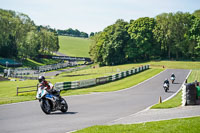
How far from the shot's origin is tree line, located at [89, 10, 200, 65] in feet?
279

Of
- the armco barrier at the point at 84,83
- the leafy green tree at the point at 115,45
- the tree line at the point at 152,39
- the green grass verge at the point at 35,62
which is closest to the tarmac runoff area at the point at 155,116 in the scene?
the armco barrier at the point at 84,83

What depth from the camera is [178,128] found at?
31.2 ft

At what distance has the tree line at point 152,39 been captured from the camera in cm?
8500

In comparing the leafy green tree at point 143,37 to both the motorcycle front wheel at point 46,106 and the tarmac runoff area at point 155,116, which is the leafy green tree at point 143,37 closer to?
the tarmac runoff area at point 155,116

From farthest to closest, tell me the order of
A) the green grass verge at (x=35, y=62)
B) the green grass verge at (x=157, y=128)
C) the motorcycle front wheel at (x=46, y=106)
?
1. the green grass verge at (x=35, y=62)
2. the motorcycle front wheel at (x=46, y=106)
3. the green grass verge at (x=157, y=128)

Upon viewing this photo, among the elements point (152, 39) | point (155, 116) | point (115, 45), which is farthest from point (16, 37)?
point (155, 116)

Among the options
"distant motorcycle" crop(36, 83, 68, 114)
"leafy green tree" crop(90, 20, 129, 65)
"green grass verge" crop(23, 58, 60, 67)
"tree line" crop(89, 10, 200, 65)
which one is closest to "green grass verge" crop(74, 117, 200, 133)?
"distant motorcycle" crop(36, 83, 68, 114)

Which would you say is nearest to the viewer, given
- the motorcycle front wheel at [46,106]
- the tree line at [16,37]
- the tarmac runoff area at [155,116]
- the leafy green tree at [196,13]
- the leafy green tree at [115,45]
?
the tarmac runoff area at [155,116]

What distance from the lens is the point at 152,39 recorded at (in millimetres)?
87688

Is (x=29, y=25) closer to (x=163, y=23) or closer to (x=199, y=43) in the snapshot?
(x=163, y=23)

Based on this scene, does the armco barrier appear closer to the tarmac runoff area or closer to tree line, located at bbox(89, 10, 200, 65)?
the tarmac runoff area

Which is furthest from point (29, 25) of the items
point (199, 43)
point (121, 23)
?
point (199, 43)

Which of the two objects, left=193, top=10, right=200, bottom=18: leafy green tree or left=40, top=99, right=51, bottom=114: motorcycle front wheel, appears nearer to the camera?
left=40, top=99, right=51, bottom=114: motorcycle front wheel

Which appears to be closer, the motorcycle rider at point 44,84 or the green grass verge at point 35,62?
the motorcycle rider at point 44,84
